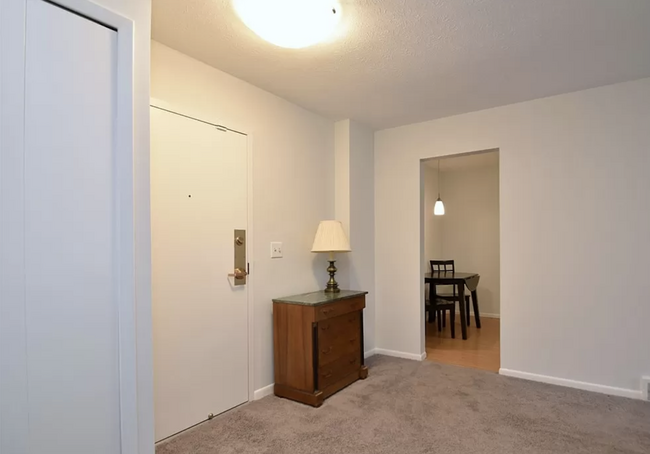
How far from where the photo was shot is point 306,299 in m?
2.90

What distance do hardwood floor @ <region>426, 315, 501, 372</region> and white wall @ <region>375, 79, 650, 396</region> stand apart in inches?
19.2

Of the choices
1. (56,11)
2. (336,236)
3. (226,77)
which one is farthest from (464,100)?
(56,11)

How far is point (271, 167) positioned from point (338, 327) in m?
1.35

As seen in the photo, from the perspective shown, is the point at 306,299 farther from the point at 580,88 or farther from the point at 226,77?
the point at 580,88

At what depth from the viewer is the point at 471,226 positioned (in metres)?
6.23

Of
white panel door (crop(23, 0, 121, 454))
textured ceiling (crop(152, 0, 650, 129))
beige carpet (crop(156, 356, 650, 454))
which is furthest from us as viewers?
beige carpet (crop(156, 356, 650, 454))

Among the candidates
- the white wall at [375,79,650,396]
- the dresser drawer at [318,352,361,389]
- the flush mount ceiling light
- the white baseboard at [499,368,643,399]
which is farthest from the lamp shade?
the white baseboard at [499,368,643,399]

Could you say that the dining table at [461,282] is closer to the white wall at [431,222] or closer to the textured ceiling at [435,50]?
the white wall at [431,222]

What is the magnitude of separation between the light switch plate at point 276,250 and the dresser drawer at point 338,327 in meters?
0.63

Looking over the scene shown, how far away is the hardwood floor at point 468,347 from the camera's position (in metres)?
3.69

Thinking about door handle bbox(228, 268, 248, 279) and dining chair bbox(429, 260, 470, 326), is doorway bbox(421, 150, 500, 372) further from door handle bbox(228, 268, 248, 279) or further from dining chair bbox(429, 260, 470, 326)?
door handle bbox(228, 268, 248, 279)

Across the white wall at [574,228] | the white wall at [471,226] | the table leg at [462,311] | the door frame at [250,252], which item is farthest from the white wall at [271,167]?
the white wall at [471,226]

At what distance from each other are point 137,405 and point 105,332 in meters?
0.30

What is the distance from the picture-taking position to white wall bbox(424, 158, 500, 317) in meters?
5.98
